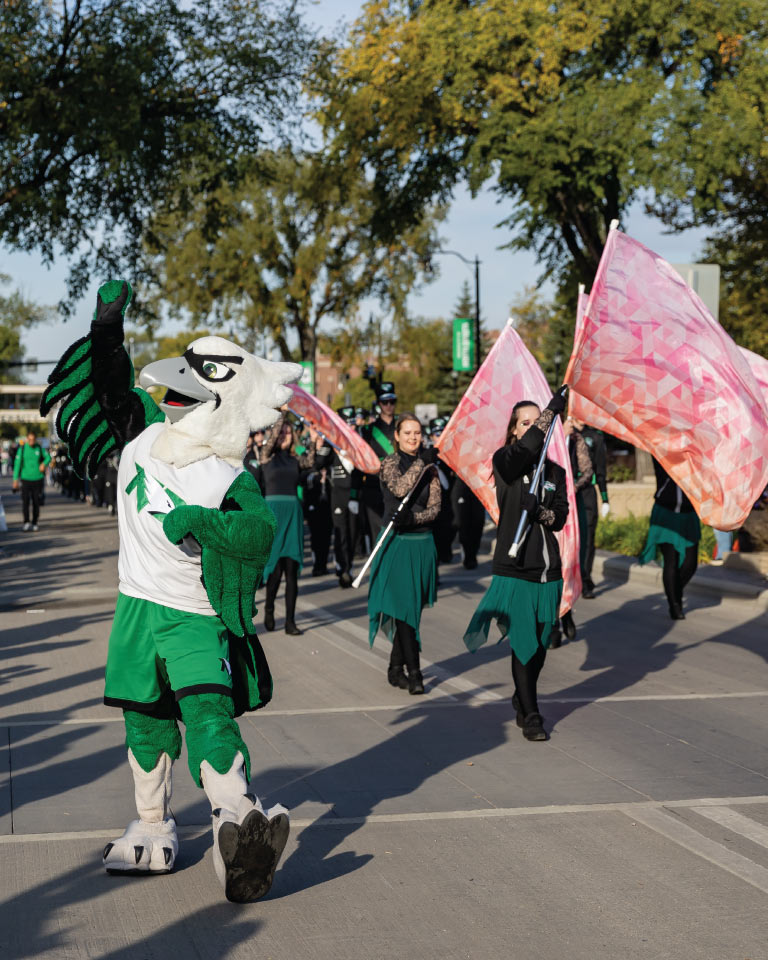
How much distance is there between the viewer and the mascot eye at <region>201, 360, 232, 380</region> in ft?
15.3

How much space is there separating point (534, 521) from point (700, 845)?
2.49 m

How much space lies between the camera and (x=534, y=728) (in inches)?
278

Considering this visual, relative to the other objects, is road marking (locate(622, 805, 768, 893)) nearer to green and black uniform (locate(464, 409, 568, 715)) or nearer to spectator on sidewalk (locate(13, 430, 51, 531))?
green and black uniform (locate(464, 409, 568, 715))

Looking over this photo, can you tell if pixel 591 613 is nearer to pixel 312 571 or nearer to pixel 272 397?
pixel 312 571

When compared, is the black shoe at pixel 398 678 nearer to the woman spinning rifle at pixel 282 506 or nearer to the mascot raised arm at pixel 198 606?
the woman spinning rifle at pixel 282 506

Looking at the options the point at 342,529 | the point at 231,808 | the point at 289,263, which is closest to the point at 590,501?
the point at 342,529

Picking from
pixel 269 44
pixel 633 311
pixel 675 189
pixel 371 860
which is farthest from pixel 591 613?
pixel 269 44

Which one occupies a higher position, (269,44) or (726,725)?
(269,44)

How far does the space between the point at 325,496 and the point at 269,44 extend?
1053cm

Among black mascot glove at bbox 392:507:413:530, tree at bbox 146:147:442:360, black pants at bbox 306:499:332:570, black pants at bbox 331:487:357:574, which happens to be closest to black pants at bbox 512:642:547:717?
black mascot glove at bbox 392:507:413:530

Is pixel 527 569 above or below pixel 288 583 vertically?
above

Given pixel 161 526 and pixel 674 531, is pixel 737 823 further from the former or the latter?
pixel 674 531

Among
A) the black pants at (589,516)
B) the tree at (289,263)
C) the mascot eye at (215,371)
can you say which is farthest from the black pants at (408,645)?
the tree at (289,263)

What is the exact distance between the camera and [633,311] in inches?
267
